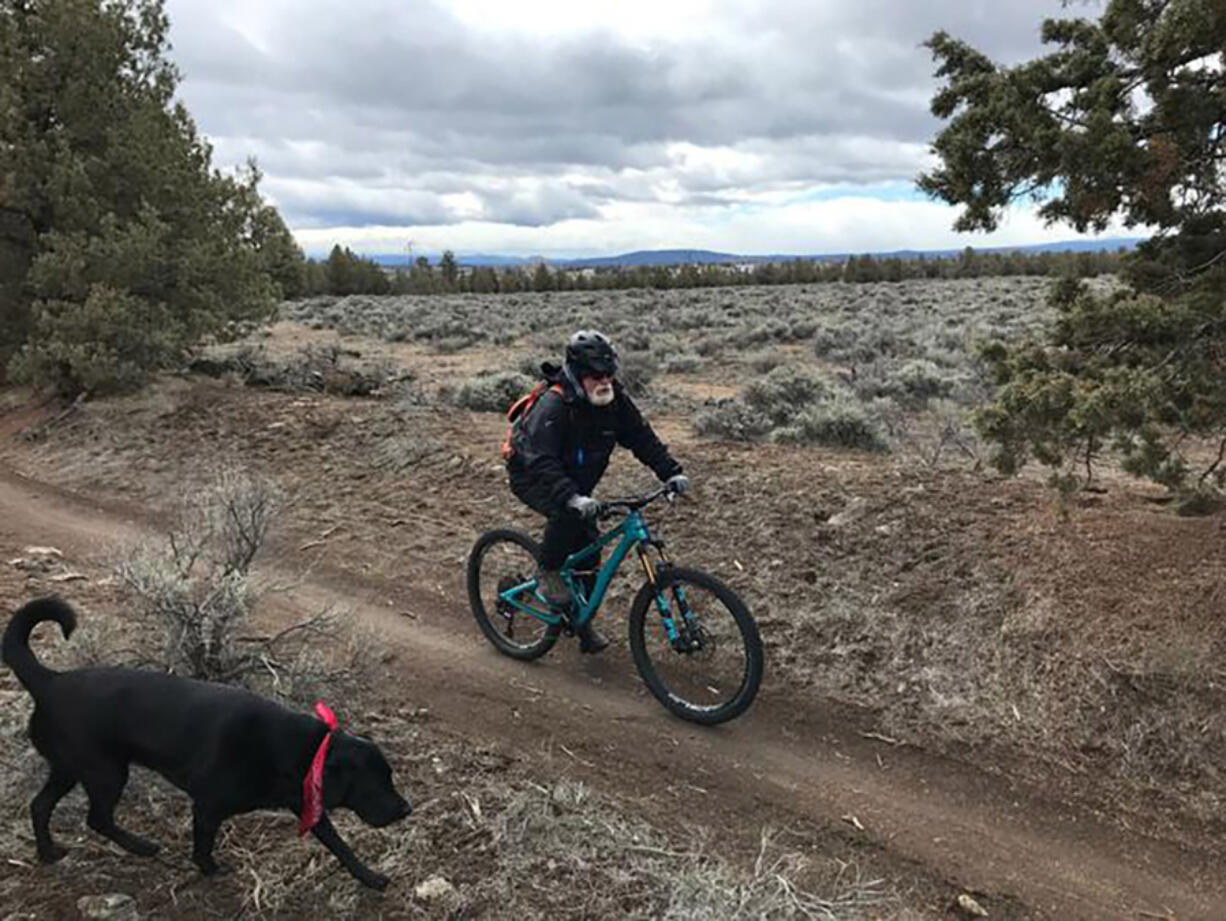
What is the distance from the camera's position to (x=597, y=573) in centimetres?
538

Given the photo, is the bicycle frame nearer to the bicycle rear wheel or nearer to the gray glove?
the bicycle rear wheel

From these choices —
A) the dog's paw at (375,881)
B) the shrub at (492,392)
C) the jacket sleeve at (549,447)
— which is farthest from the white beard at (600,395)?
the shrub at (492,392)

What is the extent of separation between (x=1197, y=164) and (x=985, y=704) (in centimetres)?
295

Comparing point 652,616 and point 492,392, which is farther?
point 492,392

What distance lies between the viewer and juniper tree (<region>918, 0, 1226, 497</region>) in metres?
3.99

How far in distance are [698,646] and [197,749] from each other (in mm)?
2583

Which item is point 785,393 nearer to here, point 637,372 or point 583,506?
point 637,372

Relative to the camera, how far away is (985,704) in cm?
499

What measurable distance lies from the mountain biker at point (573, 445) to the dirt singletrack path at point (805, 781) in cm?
65

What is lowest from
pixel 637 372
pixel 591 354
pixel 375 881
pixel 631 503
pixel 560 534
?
pixel 375 881

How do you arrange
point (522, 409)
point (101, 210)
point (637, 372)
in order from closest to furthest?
1. point (522, 409)
2. point (101, 210)
3. point (637, 372)

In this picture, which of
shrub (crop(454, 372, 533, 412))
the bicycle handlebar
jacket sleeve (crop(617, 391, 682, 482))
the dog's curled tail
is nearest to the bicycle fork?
the bicycle handlebar

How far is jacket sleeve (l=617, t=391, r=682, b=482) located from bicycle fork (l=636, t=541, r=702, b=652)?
0.51m

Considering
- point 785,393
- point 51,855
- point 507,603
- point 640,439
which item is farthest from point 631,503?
point 785,393
